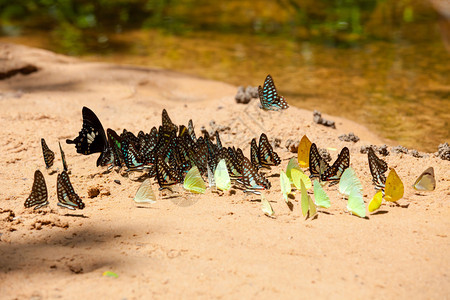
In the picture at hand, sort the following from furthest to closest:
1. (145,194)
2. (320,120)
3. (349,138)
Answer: (320,120) → (349,138) → (145,194)

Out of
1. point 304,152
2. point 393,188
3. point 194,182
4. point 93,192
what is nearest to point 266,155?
point 304,152

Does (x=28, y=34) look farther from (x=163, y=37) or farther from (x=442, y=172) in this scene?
(x=442, y=172)

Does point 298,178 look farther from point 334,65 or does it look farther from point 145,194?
point 334,65

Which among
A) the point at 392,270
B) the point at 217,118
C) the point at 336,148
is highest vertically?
the point at 217,118

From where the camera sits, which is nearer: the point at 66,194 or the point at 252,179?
the point at 66,194

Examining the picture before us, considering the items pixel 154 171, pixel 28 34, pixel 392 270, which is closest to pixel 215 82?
pixel 154 171
